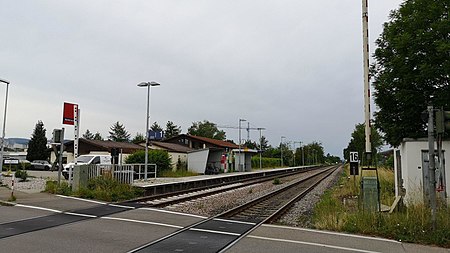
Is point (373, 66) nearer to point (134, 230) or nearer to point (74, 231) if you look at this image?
point (134, 230)

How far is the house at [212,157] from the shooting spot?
44.0m

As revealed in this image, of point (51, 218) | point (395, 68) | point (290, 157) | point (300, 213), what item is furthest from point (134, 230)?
point (290, 157)

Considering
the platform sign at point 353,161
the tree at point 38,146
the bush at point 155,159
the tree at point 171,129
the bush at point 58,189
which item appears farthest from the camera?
the tree at point 171,129

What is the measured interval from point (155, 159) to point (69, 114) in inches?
602

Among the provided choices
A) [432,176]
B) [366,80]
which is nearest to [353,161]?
[366,80]

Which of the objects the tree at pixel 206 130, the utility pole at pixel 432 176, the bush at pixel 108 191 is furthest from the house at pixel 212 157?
the tree at pixel 206 130

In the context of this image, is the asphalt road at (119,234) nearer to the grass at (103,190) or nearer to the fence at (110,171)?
the grass at (103,190)

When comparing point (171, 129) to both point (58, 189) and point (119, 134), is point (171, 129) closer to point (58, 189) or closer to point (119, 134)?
point (119, 134)

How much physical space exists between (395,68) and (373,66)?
1.93 m

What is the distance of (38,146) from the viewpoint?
7356cm

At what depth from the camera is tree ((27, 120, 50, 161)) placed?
73188mm

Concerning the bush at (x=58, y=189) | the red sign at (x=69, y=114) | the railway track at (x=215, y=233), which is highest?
the red sign at (x=69, y=114)

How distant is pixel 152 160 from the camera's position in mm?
34750

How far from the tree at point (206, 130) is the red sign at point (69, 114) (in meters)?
104
